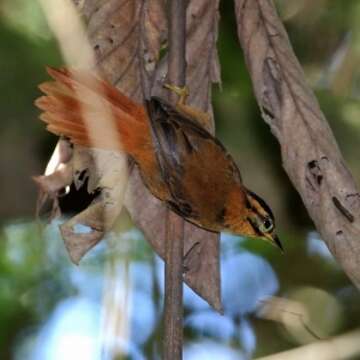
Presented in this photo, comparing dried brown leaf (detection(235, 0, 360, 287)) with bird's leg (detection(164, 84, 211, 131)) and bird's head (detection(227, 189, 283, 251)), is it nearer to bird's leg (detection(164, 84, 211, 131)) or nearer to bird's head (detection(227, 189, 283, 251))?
bird's leg (detection(164, 84, 211, 131))

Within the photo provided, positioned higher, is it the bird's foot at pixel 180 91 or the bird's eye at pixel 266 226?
the bird's foot at pixel 180 91

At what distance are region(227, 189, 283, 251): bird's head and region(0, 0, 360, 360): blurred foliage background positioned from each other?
11.2 inches

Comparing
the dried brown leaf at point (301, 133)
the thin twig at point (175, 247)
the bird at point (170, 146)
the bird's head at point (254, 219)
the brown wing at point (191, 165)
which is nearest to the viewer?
the thin twig at point (175, 247)

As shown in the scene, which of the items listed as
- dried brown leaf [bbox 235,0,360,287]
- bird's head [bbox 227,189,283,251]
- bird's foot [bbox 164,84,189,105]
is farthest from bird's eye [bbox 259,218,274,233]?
dried brown leaf [bbox 235,0,360,287]

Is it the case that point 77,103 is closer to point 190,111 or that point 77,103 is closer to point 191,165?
point 190,111

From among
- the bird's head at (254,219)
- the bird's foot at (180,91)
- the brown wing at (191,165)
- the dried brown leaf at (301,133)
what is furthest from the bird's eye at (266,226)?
the dried brown leaf at (301,133)

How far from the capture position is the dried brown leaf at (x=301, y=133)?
2744 mm

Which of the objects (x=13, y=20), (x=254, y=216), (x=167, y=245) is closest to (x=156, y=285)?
(x=167, y=245)

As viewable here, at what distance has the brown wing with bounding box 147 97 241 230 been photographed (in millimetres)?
3410

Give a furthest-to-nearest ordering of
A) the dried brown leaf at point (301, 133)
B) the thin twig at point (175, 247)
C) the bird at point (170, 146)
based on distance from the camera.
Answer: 1. the bird at point (170, 146)
2. the dried brown leaf at point (301, 133)
3. the thin twig at point (175, 247)

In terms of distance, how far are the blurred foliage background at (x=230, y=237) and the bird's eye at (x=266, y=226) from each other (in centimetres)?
29

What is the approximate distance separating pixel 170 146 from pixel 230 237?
171 cm

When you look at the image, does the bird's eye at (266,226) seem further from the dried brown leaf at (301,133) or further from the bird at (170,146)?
the dried brown leaf at (301,133)

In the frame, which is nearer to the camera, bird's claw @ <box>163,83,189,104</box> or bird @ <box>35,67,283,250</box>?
bird's claw @ <box>163,83,189,104</box>
